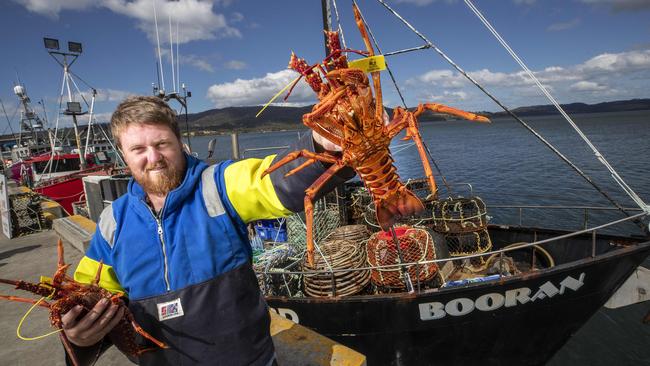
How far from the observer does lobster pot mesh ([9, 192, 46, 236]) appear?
33.4ft

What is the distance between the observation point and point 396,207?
277 centimetres

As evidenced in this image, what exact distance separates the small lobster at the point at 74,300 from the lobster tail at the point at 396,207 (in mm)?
1851

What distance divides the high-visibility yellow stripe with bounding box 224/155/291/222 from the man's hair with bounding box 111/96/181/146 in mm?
517

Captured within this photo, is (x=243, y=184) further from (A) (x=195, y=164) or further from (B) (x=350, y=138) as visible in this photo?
(B) (x=350, y=138)

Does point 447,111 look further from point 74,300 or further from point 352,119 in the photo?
point 74,300

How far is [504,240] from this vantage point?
30.6 ft

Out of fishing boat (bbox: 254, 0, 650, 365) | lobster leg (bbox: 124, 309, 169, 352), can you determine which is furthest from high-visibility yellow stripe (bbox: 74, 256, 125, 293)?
fishing boat (bbox: 254, 0, 650, 365)

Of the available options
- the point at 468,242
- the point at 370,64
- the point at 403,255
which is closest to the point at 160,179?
the point at 370,64

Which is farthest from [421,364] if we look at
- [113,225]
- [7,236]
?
[7,236]

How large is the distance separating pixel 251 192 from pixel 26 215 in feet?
42.0

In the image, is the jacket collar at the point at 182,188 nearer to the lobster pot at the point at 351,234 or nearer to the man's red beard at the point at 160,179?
A: the man's red beard at the point at 160,179

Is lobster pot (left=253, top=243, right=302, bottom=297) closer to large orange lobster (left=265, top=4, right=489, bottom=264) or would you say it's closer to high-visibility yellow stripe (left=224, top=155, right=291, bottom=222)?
large orange lobster (left=265, top=4, right=489, bottom=264)

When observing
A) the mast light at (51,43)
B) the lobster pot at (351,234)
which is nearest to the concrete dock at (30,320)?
the lobster pot at (351,234)

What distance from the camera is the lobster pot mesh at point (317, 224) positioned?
7.29 metres
